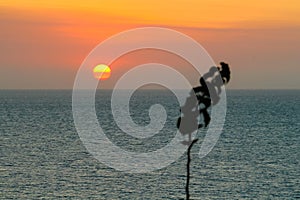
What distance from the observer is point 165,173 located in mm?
104625

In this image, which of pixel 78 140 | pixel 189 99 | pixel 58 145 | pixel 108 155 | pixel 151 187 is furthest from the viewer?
pixel 78 140

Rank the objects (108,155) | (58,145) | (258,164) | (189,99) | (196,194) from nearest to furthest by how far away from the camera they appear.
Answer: (189,99) → (196,194) → (258,164) → (108,155) → (58,145)

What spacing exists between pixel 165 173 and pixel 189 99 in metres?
89.7

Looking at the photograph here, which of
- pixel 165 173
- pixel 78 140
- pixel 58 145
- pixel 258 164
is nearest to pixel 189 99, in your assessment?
pixel 165 173

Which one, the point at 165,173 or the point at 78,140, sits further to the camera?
the point at 78,140

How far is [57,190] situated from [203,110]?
247 feet

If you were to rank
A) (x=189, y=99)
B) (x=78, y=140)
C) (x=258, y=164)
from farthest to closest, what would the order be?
(x=78, y=140)
(x=258, y=164)
(x=189, y=99)

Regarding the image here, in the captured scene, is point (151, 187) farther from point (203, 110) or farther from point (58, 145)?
point (203, 110)

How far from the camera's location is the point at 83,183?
94.2m

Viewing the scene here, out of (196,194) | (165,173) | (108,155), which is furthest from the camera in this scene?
(108,155)

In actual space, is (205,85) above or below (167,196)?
above

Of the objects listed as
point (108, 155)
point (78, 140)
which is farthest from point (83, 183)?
point (78, 140)

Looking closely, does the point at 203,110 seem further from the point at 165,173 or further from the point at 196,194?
the point at 165,173

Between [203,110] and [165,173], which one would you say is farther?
[165,173]
